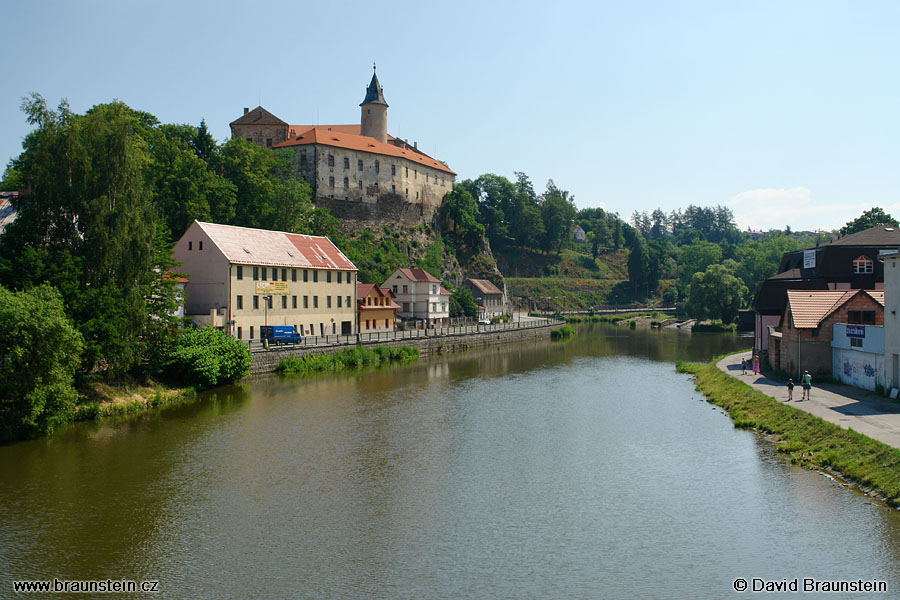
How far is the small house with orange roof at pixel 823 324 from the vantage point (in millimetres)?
34531

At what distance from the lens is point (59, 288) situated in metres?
30.6

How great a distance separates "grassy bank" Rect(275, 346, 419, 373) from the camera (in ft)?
155

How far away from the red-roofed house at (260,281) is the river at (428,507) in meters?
16.3

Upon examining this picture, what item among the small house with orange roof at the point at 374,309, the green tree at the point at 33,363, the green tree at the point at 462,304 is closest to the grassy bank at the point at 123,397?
the green tree at the point at 33,363

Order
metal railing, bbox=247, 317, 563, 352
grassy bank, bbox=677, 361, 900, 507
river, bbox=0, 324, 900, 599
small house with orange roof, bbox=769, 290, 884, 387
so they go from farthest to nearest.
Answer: metal railing, bbox=247, 317, 563, 352
small house with orange roof, bbox=769, 290, 884, 387
grassy bank, bbox=677, 361, 900, 507
river, bbox=0, 324, 900, 599

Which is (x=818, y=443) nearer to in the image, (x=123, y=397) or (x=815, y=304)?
(x=815, y=304)

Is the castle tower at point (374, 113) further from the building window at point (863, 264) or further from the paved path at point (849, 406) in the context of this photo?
the paved path at point (849, 406)

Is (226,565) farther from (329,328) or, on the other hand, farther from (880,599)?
(329,328)

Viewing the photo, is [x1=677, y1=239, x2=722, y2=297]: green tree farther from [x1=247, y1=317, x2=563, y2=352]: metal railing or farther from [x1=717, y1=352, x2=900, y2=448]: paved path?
[x1=717, y1=352, x2=900, y2=448]: paved path

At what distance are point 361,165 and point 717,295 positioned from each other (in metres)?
48.9

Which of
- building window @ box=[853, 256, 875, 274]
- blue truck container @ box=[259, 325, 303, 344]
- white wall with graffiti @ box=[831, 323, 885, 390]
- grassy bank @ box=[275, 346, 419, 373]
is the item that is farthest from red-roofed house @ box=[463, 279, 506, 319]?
white wall with graffiti @ box=[831, 323, 885, 390]

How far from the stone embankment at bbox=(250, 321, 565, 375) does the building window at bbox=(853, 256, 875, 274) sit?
32.6 m

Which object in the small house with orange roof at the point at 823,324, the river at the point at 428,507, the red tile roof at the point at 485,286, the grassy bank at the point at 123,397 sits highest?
the red tile roof at the point at 485,286

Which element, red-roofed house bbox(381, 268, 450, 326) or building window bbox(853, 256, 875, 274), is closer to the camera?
building window bbox(853, 256, 875, 274)
